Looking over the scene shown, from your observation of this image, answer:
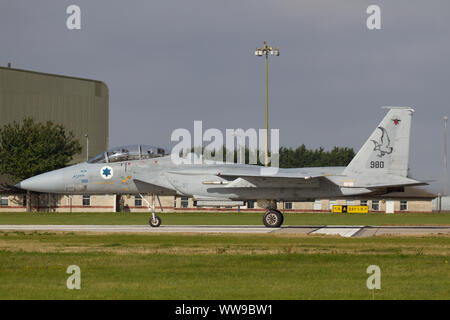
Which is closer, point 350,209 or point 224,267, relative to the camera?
point 224,267

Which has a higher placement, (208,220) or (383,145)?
(383,145)

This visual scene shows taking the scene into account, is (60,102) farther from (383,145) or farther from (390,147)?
(390,147)

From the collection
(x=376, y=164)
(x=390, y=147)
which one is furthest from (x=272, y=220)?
(x=390, y=147)

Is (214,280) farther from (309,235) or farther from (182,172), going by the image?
(182,172)

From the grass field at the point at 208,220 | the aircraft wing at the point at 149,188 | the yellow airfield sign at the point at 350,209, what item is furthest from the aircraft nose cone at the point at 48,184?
the yellow airfield sign at the point at 350,209

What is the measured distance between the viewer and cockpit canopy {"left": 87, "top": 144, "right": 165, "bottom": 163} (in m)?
31.2

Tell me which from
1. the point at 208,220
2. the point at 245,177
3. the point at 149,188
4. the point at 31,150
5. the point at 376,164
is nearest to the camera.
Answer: the point at 245,177

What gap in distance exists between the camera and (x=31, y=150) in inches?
3132

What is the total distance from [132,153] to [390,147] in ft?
37.7

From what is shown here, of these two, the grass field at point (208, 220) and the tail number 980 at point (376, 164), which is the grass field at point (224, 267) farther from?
the grass field at point (208, 220)

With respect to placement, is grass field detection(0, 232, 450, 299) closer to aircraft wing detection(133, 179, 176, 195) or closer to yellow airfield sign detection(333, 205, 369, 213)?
aircraft wing detection(133, 179, 176, 195)

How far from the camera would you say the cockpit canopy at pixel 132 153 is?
3125cm

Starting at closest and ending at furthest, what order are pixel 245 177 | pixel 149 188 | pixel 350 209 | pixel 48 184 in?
pixel 245 177
pixel 48 184
pixel 149 188
pixel 350 209

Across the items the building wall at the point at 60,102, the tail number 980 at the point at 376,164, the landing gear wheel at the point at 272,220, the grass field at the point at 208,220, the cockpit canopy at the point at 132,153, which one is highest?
the building wall at the point at 60,102
